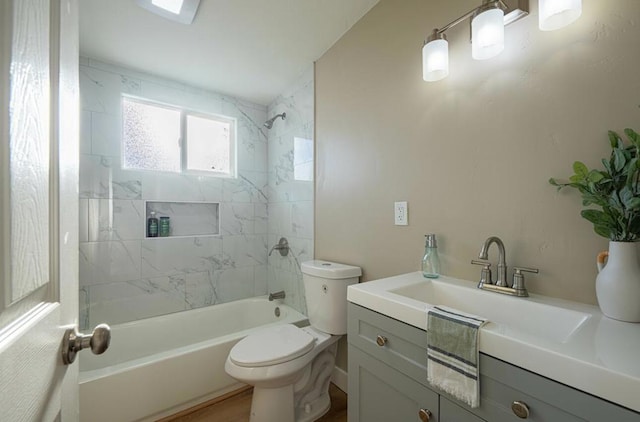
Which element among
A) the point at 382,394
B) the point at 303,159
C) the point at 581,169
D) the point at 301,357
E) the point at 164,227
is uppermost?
the point at 303,159

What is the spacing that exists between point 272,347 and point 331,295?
43cm

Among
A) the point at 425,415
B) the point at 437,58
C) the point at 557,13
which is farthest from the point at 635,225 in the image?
the point at 437,58

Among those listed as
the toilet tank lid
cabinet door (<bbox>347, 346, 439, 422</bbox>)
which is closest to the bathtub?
the toilet tank lid

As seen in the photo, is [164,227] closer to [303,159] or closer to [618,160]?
[303,159]

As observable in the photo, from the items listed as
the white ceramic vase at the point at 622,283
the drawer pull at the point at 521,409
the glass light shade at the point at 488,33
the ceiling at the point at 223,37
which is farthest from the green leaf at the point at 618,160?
the ceiling at the point at 223,37

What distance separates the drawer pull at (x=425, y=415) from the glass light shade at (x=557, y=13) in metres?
1.27

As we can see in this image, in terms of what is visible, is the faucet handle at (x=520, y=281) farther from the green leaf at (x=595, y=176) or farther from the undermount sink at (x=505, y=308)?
the green leaf at (x=595, y=176)

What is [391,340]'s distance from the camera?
93 cm

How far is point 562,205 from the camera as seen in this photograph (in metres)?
0.91

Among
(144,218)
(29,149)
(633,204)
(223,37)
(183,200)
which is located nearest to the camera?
(29,149)

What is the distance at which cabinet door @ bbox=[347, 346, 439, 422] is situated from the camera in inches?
33.2

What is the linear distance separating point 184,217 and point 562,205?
2577mm

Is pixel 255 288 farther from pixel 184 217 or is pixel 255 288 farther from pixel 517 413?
pixel 517 413

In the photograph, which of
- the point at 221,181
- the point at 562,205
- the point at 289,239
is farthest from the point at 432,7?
the point at 221,181
